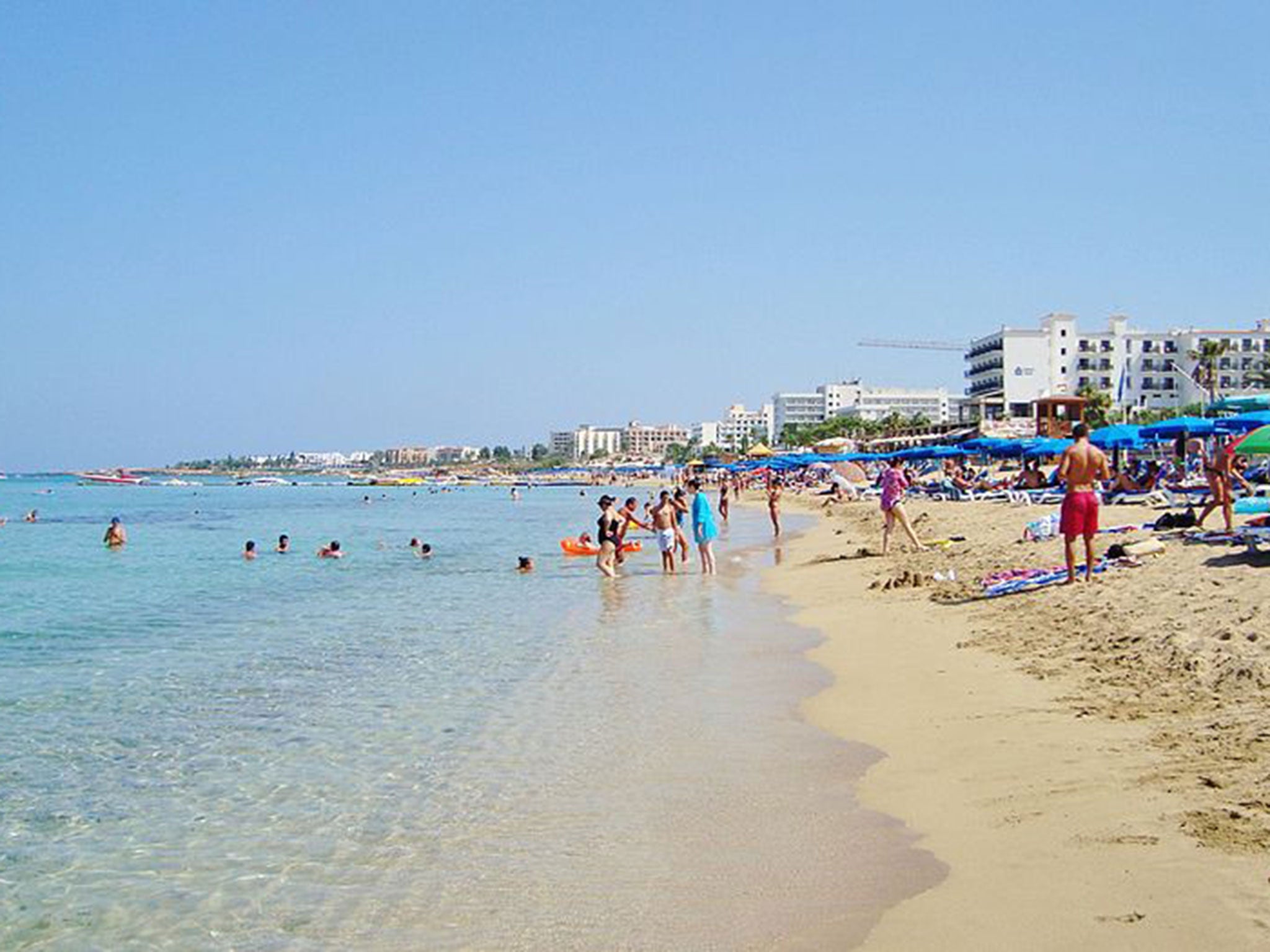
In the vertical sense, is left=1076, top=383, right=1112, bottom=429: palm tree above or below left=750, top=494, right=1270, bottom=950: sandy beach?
above

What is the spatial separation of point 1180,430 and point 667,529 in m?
11.0

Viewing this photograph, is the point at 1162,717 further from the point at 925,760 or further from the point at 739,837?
the point at 739,837

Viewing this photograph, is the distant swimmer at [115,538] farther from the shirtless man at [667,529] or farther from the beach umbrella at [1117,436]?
the beach umbrella at [1117,436]

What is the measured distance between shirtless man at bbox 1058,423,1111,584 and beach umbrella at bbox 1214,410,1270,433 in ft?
29.3

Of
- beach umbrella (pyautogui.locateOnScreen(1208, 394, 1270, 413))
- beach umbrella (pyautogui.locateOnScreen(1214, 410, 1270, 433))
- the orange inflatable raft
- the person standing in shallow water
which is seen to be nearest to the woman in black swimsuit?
the person standing in shallow water

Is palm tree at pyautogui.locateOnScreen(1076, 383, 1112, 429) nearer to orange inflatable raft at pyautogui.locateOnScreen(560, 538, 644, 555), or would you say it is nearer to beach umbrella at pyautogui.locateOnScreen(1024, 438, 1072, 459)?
beach umbrella at pyautogui.locateOnScreen(1024, 438, 1072, 459)

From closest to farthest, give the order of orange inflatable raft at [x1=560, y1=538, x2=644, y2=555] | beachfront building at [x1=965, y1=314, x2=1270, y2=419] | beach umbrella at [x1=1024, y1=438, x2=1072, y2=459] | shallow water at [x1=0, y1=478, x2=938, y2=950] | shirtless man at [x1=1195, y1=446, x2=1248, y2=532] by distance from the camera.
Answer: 1. shallow water at [x1=0, y1=478, x2=938, y2=950]
2. shirtless man at [x1=1195, y1=446, x2=1248, y2=532]
3. orange inflatable raft at [x1=560, y1=538, x2=644, y2=555]
4. beach umbrella at [x1=1024, y1=438, x2=1072, y2=459]
5. beachfront building at [x1=965, y1=314, x2=1270, y2=419]

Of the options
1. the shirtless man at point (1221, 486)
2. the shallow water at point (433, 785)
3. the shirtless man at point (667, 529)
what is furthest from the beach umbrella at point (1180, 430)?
the shallow water at point (433, 785)

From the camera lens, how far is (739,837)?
5.29 metres

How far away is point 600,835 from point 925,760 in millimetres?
2037

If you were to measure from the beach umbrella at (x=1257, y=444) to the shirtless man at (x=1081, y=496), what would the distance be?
1.38 meters

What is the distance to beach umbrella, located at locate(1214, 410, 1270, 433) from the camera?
18.8 metres

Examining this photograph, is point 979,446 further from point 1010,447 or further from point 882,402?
point 882,402

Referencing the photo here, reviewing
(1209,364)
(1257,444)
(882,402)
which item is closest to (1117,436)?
(1257,444)
